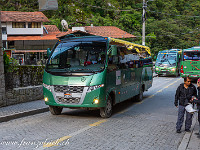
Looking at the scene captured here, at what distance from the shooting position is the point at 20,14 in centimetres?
5378

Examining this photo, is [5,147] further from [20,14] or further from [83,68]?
[20,14]

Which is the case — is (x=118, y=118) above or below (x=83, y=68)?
below

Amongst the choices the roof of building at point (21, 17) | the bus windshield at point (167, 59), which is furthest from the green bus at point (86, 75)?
the roof of building at point (21, 17)

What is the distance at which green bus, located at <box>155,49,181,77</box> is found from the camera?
31667mm

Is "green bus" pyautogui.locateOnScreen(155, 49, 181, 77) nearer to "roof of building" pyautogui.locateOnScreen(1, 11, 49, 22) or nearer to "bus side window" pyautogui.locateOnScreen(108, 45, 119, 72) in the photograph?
"bus side window" pyautogui.locateOnScreen(108, 45, 119, 72)

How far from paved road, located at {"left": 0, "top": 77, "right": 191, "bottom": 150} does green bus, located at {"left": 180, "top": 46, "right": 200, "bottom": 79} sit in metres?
15.3

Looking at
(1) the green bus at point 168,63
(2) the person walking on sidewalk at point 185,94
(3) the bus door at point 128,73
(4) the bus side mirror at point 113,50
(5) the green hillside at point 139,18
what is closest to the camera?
(2) the person walking on sidewalk at point 185,94

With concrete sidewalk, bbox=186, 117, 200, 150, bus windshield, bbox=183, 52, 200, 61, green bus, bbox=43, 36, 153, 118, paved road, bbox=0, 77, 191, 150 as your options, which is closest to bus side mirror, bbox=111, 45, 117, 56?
green bus, bbox=43, 36, 153, 118

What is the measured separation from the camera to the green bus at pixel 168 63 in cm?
3167

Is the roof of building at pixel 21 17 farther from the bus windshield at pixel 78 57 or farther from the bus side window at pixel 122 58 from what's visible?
the bus windshield at pixel 78 57

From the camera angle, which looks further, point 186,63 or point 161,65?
point 161,65

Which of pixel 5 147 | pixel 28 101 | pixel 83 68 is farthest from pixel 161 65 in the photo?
pixel 5 147

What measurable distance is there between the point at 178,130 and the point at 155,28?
5605cm

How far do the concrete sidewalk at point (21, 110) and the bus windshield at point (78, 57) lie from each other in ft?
5.78
